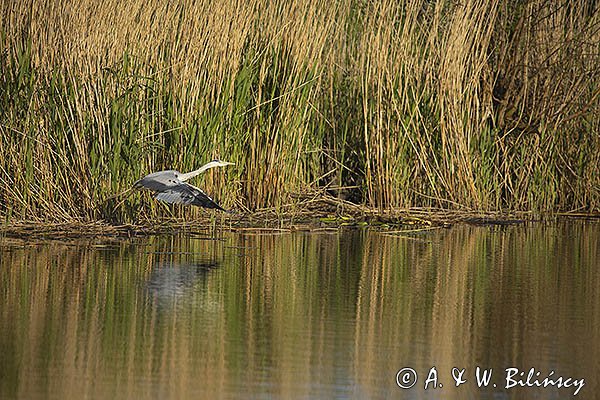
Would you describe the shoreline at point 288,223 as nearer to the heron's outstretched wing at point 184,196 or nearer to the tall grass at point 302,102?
the tall grass at point 302,102

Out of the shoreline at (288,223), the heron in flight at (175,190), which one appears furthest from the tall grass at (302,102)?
the heron in flight at (175,190)

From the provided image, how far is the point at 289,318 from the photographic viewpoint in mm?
6113

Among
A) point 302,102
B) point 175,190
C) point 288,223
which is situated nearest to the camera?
point 175,190

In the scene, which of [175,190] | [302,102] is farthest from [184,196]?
[302,102]

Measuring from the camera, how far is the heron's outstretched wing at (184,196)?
8258 millimetres

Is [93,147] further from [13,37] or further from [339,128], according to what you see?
[339,128]

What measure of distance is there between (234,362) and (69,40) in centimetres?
426

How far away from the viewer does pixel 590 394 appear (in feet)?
15.9

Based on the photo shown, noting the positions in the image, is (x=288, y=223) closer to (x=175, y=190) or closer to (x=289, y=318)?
(x=175, y=190)

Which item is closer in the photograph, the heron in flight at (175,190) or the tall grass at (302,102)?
the heron in flight at (175,190)

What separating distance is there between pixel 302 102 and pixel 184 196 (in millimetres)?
2352

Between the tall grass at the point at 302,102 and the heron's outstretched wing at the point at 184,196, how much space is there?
76cm

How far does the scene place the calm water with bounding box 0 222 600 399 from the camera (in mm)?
4867

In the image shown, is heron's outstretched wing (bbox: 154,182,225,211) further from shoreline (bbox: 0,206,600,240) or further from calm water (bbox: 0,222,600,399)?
shoreline (bbox: 0,206,600,240)
